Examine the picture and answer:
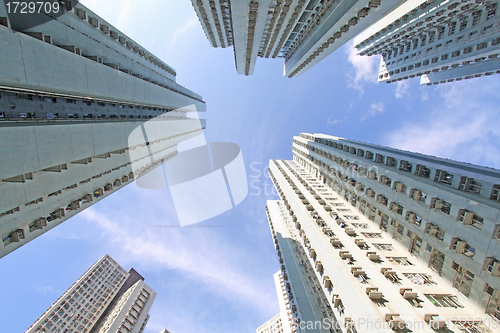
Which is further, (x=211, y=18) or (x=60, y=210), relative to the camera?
(x=211, y=18)

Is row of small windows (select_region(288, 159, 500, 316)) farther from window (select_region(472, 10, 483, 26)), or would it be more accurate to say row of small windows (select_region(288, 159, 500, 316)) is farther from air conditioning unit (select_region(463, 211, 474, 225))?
window (select_region(472, 10, 483, 26))

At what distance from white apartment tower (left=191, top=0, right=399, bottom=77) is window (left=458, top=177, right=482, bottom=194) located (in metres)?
23.1

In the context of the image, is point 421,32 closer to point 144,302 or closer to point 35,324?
point 144,302

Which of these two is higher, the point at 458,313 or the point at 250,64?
the point at 250,64

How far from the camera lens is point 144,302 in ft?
219

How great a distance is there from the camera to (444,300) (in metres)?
16.9

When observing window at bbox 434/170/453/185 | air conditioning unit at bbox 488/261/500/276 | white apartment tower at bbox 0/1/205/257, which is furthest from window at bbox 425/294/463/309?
white apartment tower at bbox 0/1/205/257

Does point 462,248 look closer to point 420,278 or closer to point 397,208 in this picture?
point 420,278

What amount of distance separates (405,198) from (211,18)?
53515 millimetres

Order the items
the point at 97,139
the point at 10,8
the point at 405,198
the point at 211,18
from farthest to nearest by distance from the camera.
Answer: the point at 211,18, the point at 405,198, the point at 97,139, the point at 10,8

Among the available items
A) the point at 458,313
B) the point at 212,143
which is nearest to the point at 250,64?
the point at 212,143

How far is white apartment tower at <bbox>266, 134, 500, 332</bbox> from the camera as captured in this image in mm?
14953

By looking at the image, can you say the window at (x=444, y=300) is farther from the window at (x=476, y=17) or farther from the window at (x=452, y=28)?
the window at (x=452, y=28)

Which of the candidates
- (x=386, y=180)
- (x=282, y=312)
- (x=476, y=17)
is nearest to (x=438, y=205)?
(x=386, y=180)
